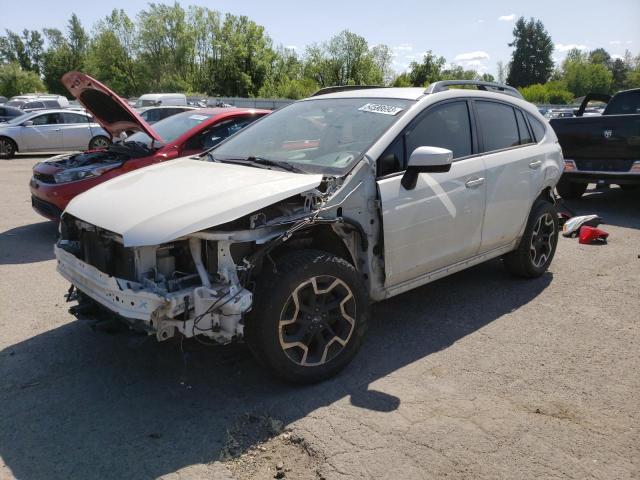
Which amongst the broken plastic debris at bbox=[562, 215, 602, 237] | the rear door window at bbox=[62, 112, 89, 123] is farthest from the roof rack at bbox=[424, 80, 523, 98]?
the rear door window at bbox=[62, 112, 89, 123]

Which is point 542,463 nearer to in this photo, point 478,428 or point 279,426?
point 478,428

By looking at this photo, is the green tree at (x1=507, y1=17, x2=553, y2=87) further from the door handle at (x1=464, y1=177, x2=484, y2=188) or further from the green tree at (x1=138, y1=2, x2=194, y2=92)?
the door handle at (x1=464, y1=177, x2=484, y2=188)

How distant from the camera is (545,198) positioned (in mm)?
5477

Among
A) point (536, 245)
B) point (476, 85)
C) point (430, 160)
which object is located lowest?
point (536, 245)

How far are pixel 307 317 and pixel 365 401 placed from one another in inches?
24.0

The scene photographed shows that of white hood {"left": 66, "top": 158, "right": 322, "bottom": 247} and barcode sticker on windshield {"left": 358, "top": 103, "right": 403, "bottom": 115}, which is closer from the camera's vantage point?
white hood {"left": 66, "top": 158, "right": 322, "bottom": 247}

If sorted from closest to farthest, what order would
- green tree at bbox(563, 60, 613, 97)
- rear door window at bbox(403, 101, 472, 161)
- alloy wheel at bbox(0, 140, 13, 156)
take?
rear door window at bbox(403, 101, 472, 161)
alloy wheel at bbox(0, 140, 13, 156)
green tree at bbox(563, 60, 613, 97)

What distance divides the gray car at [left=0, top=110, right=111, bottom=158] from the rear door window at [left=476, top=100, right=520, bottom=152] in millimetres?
15076

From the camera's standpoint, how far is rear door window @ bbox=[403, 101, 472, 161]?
4070 mm

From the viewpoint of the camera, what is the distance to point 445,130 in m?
4.34

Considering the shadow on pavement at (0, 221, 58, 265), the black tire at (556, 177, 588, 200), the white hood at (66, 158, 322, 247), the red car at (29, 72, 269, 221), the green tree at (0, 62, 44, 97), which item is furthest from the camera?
the green tree at (0, 62, 44, 97)

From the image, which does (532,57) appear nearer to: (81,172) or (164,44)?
(164,44)

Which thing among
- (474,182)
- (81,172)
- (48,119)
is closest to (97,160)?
(81,172)

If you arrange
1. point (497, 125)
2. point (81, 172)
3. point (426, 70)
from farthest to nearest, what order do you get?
1. point (426, 70)
2. point (81, 172)
3. point (497, 125)
